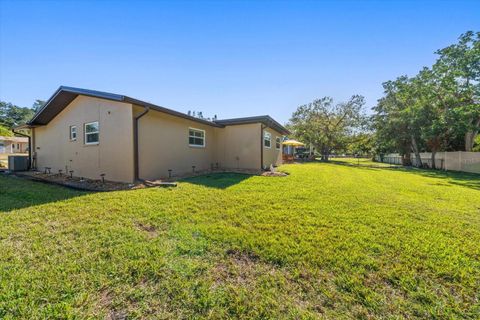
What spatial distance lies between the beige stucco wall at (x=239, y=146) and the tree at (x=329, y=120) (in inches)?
701

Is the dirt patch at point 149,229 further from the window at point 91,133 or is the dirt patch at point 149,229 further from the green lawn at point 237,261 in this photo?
the window at point 91,133

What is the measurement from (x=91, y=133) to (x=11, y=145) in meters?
39.2

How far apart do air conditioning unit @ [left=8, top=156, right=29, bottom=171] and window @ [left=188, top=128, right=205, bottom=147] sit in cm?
1062

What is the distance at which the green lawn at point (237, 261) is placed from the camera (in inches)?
80.4

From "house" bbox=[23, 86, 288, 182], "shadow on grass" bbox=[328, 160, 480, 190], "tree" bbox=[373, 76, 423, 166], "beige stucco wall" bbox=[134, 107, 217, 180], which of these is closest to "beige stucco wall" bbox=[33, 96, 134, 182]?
"house" bbox=[23, 86, 288, 182]

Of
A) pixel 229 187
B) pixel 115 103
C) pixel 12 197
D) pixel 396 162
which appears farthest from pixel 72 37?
pixel 396 162

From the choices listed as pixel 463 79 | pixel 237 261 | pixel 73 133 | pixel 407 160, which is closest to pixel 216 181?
pixel 237 261

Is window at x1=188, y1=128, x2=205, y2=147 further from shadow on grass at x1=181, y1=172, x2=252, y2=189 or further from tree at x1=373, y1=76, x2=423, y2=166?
tree at x1=373, y1=76, x2=423, y2=166

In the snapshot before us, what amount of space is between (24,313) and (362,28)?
40.7 feet

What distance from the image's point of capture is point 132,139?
7582 mm

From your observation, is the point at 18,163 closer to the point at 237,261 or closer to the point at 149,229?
the point at 149,229

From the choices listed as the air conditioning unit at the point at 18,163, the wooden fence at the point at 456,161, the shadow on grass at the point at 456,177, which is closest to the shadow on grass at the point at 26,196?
the air conditioning unit at the point at 18,163

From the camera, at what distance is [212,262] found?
9.01ft

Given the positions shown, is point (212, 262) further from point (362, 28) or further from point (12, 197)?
point (362, 28)
